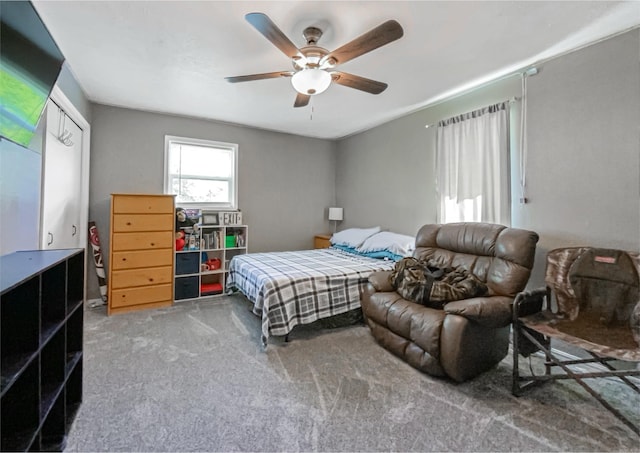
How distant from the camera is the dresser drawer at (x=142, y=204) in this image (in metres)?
3.32

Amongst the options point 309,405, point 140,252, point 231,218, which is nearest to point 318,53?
point 309,405

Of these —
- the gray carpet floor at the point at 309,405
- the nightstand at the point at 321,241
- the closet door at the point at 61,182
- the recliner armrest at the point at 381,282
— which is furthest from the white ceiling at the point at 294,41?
the gray carpet floor at the point at 309,405

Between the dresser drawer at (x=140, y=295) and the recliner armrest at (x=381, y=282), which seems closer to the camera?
the recliner armrest at (x=381, y=282)

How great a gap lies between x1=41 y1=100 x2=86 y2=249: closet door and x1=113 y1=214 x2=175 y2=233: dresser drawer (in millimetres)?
429

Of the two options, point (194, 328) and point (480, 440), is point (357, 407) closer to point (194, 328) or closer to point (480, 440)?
point (480, 440)

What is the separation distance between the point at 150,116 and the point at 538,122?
4480 millimetres

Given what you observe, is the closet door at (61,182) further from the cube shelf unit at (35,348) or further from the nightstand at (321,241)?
the nightstand at (321,241)

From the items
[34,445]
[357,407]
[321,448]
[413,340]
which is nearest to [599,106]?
[413,340]

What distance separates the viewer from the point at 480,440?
4.90ft

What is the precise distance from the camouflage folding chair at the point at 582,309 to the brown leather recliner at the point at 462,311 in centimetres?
14

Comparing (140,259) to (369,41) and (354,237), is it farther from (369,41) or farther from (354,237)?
(369,41)

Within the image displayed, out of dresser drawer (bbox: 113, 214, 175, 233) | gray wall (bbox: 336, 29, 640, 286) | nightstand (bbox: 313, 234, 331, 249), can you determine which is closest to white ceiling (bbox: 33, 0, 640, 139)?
gray wall (bbox: 336, 29, 640, 286)

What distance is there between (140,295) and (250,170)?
7.60 feet

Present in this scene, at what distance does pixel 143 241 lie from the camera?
136 inches
